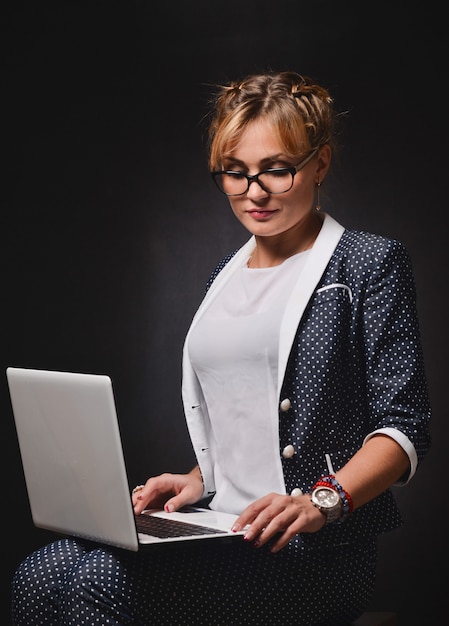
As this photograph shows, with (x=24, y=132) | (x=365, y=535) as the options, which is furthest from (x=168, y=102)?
(x=365, y=535)

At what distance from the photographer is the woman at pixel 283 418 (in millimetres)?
1657

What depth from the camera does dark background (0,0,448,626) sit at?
2.97m

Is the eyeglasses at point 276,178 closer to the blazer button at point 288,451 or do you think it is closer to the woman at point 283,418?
the woman at point 283,418

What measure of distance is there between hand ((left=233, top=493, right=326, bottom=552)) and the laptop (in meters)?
0.04

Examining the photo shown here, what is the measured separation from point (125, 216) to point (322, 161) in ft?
4.06

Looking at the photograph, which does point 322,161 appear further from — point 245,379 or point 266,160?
point 245,379

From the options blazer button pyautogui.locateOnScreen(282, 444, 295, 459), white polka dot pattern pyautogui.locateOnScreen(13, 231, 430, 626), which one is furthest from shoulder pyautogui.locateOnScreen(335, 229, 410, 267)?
blazer button pyautogui.locateOnScreen(282, 444, 295, 459)

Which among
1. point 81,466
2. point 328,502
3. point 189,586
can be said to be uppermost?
point 81,466

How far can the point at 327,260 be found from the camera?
5.97ft

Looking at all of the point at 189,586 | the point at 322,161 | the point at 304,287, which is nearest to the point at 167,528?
the point at 189,586

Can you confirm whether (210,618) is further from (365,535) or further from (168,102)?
(168,102)

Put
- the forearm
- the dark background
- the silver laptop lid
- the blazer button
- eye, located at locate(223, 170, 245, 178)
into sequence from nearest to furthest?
the silver laptop lid → the forearm → the blazer button → eye, located at locate(223, 170, 245, 178) → the dark background

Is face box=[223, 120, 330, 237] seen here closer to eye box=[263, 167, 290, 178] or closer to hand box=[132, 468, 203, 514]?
eye box=[263, 167, 290, 178]

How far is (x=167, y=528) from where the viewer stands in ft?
5.65
